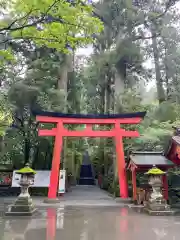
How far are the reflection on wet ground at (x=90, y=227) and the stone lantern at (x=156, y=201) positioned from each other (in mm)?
506

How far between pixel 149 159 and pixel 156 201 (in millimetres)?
2312

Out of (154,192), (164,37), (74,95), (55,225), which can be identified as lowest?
(55,225)

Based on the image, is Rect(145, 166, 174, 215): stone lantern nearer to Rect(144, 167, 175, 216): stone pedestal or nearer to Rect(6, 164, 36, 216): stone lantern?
Rect(144, 167, 175, 216): stone pedestal

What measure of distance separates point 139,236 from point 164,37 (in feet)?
49.2

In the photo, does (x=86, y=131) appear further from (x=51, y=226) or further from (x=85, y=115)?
(x=51, y=226)

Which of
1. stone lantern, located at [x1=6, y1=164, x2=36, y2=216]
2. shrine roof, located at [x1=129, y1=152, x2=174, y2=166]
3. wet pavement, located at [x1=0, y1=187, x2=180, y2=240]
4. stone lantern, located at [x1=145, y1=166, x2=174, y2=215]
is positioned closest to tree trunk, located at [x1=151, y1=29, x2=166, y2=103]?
Answer: shrine roof, located at [x1=129, y1=152, x2=174, y2=166]

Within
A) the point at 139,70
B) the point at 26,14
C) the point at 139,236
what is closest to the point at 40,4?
the point at 26,14

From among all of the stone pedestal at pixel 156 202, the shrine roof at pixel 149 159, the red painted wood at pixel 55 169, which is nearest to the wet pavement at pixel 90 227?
the stone pedestal at pixel 156 202

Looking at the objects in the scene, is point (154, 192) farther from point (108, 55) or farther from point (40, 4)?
point (108, 55)

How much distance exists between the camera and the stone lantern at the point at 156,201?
9092mm

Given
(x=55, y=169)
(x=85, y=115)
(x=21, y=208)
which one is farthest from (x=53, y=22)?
(x=55, y=169)

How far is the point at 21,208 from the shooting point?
8945mm

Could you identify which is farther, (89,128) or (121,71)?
(121,71)

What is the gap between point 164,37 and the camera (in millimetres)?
17891
